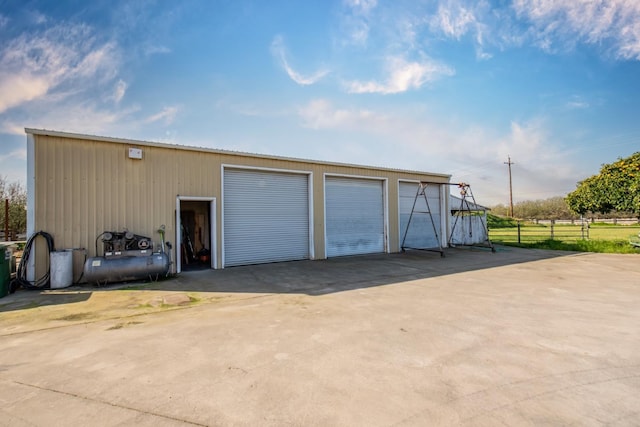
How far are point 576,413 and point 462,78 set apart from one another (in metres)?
10.1

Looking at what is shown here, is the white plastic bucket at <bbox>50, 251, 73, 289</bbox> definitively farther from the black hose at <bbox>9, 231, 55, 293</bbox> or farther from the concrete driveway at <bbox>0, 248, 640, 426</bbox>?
the concrete driveway at <bbox>0, 248, 640, 426</bbox>

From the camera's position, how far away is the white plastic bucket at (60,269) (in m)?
6.72

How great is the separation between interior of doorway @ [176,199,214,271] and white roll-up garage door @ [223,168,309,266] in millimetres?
2069

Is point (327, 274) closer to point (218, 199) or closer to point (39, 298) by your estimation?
point (218, 199)

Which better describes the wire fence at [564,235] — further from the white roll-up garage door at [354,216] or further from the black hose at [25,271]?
the black hose at [25,271]

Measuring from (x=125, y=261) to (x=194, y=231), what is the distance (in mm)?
5769

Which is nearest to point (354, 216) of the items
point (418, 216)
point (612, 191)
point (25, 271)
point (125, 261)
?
point (418, 216)

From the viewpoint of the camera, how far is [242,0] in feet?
26.2

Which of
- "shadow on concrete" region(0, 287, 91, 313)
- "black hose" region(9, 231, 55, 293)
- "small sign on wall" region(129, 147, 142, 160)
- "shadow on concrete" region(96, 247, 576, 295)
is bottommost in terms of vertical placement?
"shadow on concrete" region(96, 247, 576, 295)

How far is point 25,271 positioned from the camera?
685 cm

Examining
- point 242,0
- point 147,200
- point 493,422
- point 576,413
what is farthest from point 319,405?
point 242,0

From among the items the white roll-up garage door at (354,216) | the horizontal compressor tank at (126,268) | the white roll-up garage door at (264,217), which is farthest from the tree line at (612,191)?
the horizontal compressor tank at (126,268)

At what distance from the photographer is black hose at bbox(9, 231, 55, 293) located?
6.71m

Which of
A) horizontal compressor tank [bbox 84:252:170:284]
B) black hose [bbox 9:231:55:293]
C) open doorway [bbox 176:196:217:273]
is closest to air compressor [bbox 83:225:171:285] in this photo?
horizontal compressor tank [bbox 84:252:170:284]
